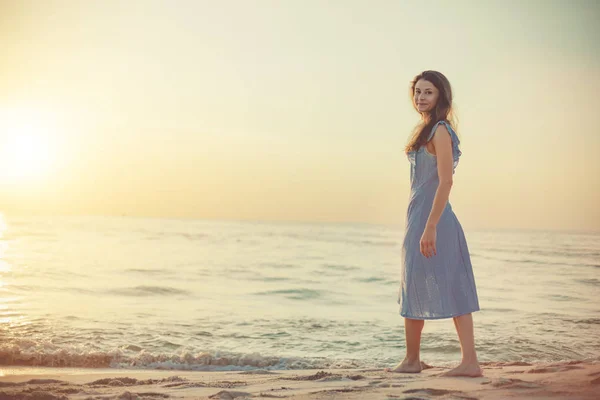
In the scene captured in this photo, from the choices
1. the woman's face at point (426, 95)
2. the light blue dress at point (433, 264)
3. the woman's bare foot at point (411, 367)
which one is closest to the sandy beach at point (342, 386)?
the woman's bare foot at point (411, 367)

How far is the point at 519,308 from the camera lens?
10578 millimetres

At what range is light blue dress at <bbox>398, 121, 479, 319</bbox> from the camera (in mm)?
3854

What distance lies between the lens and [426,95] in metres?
4.05

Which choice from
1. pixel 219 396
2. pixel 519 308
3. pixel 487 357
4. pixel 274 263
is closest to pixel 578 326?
pixel 519 308

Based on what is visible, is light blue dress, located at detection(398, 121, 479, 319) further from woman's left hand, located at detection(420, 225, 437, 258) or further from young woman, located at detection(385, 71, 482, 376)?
woman's left hand, located at detection(420, 225, 437, 258)

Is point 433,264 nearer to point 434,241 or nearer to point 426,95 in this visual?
point 434,241

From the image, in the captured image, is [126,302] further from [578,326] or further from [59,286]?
[578,326]

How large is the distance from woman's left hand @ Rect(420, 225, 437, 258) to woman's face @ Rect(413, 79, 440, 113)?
2.74ft

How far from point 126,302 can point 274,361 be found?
5059mm

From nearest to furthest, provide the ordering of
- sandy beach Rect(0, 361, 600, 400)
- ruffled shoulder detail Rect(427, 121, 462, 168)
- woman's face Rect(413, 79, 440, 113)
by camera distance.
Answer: sandy beach Rect(0, 361, 600, 400) < ruffled shoulder detail Rect(427, 121, 462, 168) < woman's face Rect(413, 79, 440, 113)

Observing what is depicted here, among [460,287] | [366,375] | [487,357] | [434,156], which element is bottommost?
[487,357]

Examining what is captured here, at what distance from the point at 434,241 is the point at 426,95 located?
0.99 m

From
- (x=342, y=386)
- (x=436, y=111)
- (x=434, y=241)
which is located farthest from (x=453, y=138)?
(x=342, y=386)

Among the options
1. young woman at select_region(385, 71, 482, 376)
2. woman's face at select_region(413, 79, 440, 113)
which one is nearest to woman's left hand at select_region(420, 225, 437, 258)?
young woman at select_region(385, 71, 482, 376)
